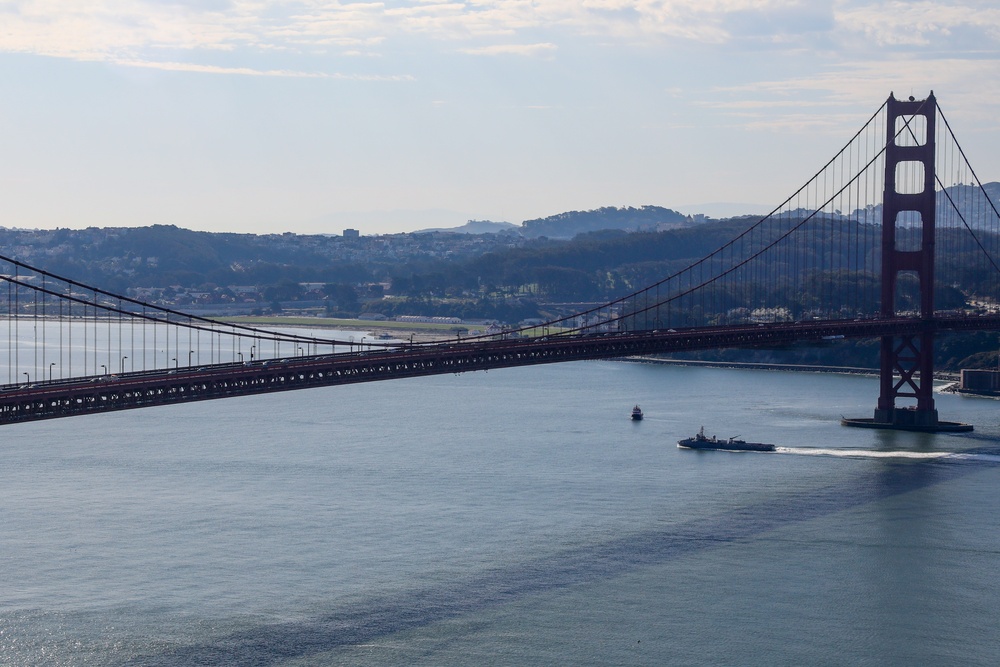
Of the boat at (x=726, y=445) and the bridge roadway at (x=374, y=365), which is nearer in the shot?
the bridge roadway at (x=374, y=365)

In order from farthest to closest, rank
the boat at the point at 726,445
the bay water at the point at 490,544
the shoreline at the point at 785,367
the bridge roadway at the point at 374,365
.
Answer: the shoreline at the point at 785,367 → the boat at the point at 726,445 → the bridge roadway at the point at 374,365 → the bay water at the point at 490,544

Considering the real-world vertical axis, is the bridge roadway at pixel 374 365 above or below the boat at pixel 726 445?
above

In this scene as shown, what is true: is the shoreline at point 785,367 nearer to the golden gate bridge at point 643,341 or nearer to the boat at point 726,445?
the golden gate bridge at point 643,341

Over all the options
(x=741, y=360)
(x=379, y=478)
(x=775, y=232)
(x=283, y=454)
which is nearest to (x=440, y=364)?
(x=379, y=478)

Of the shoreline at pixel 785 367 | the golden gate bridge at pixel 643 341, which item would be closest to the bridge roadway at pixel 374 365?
the golden gate bridge at pixel 643 341

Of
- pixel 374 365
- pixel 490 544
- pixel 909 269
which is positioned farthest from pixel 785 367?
pixel 490 544

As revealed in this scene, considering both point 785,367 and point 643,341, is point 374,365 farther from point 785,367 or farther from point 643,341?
point 785,367

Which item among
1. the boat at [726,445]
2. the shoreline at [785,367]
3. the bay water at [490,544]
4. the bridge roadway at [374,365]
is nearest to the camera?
the bay water at [490,544]

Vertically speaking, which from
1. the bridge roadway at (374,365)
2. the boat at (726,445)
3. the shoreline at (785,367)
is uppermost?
the bridge roadway at (374,365)
